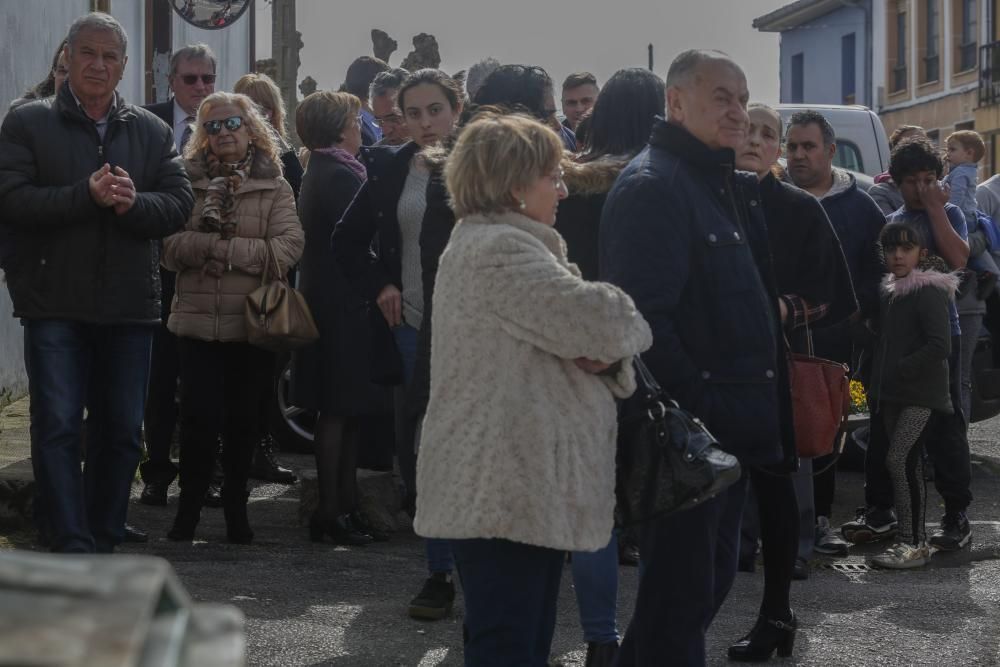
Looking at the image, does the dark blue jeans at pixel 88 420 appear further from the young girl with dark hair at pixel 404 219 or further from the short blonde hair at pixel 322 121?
the short blonde hair at pixel 322 121

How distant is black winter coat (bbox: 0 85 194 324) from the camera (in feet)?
21.9

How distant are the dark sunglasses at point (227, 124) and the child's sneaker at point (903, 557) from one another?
3.30 meters

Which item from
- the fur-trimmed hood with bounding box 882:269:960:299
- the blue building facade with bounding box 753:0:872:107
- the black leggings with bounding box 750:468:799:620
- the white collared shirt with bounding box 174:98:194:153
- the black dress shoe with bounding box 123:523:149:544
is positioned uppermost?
the blue building facade with bounding box 753:0:872:107

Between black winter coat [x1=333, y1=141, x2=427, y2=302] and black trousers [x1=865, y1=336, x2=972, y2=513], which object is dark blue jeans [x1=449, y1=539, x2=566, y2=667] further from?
black trousers [x1=865, y1=336, x2=972, y2=513]

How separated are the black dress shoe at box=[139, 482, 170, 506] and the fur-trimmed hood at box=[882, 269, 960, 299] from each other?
11.6 ft

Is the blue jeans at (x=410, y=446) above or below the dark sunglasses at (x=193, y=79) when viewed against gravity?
below

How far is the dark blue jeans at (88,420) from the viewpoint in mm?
6719

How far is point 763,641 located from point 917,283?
9.01 feet

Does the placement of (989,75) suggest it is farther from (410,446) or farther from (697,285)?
(697,285)

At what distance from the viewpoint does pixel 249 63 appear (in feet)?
82.3

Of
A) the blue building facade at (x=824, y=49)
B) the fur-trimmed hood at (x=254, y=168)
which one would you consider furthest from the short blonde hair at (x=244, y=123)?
the blue building facade at (x=824, y=49)

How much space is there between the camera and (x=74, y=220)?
6.68 m

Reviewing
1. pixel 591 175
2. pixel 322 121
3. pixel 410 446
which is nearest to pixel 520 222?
pixel 591 175

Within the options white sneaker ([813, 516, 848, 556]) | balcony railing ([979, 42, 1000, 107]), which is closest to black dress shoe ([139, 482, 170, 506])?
white sneaker ([813, 516, 848, 556])
